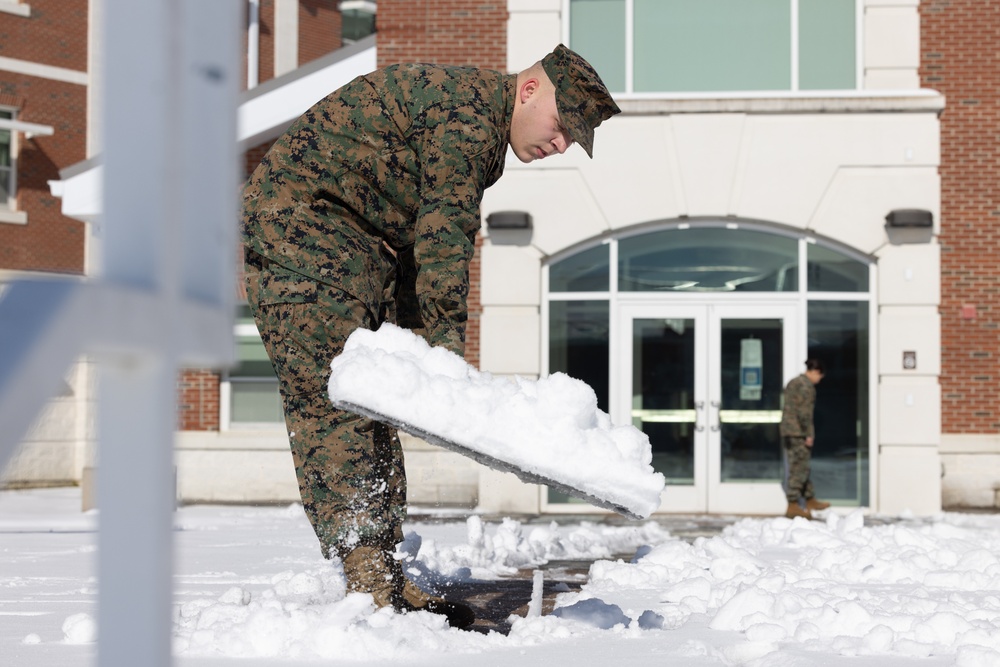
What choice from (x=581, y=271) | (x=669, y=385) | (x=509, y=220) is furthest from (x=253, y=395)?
(x=669, y=385)

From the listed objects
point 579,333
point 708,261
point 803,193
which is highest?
point 803,193

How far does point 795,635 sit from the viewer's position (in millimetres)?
3725

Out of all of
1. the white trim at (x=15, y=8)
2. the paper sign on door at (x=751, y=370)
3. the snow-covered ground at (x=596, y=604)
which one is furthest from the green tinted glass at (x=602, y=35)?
the white trim at (x=15, y=8)

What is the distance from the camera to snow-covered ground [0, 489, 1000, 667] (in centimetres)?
330

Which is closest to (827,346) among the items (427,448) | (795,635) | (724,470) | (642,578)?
(724,470)

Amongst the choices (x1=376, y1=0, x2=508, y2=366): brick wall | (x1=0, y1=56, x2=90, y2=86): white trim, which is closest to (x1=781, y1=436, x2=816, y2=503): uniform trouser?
(x1=376, y1=0, x2=508, y2=366): brick wall

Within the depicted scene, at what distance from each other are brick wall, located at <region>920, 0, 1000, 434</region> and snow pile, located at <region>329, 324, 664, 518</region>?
10201 mm

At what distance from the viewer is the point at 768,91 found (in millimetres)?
12055

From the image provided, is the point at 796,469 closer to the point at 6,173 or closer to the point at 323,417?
the point at 323,417

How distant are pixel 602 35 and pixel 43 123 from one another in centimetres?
1177

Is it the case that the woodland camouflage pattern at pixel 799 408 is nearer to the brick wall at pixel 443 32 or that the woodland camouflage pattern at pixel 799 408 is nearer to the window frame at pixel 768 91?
the window frame at pixel 768 91

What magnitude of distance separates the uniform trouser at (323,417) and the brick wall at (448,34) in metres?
8.65

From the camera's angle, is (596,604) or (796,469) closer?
(596,604)

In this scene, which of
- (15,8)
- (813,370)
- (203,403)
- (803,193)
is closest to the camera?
(813,370)
